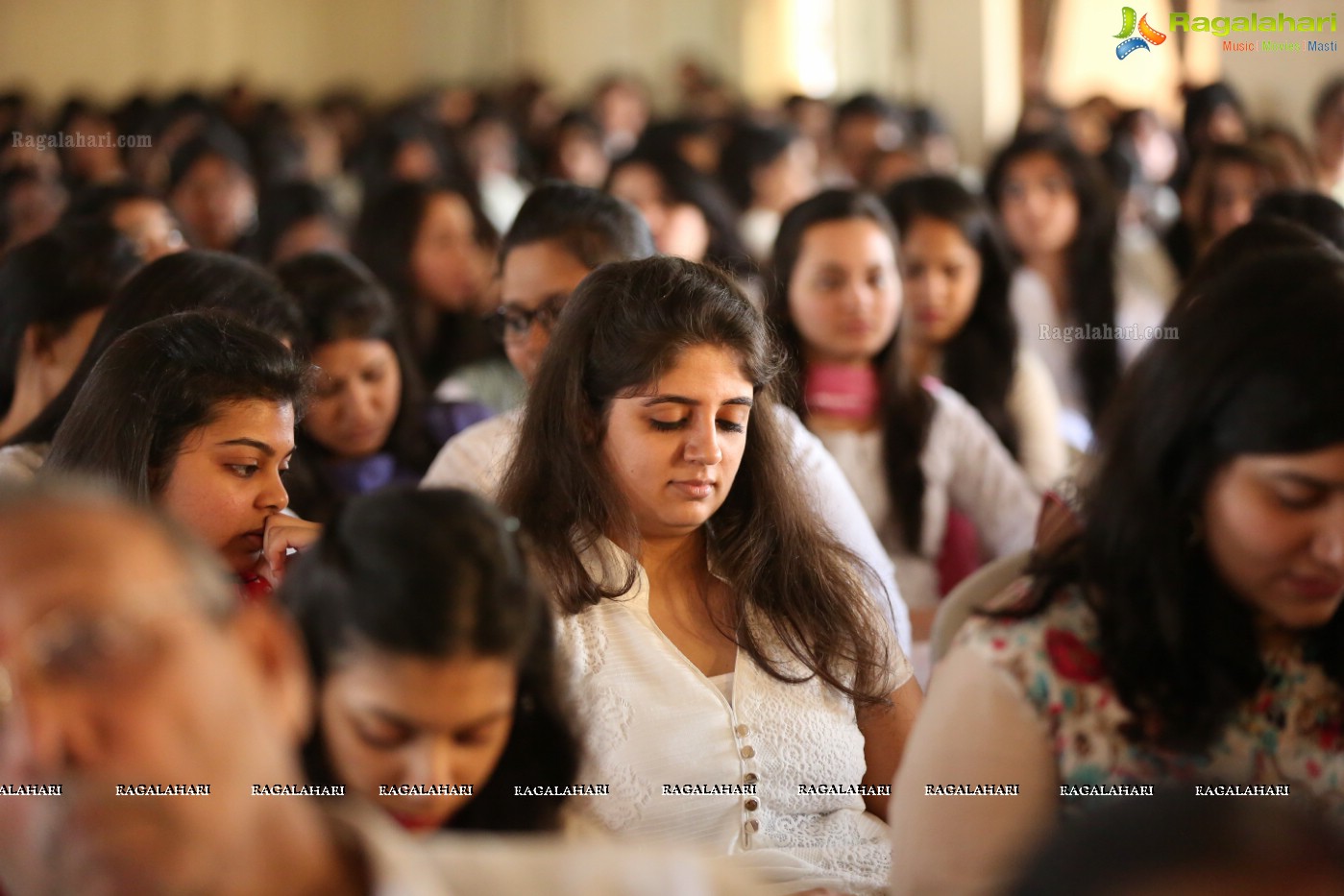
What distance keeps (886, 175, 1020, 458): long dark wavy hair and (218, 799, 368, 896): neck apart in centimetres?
272

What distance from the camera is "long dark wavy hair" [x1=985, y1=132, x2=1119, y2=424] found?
14.0 ft

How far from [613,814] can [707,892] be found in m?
0.79

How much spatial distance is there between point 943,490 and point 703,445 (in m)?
1.28

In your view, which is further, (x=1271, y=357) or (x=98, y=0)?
(x=98, y=0)

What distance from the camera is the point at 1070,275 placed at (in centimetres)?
463

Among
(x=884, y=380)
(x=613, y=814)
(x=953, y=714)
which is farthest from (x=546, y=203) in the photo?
(x=953, y=714)

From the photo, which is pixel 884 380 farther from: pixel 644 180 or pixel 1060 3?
pixel 1060 3

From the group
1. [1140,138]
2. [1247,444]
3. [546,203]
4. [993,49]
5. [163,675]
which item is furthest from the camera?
[993,49]

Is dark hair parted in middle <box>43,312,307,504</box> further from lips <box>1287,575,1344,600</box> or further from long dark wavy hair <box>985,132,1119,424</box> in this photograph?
long dark wavy hair <box>985,132,1119,424</box>

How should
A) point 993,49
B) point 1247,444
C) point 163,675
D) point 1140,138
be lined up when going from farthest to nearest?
point 993,49
point 1140,138
point 1247,444
point 163,675

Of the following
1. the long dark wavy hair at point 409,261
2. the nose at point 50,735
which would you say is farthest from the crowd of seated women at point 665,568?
the long dark wavy hair at point 409,261

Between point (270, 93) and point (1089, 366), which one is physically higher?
point (270, 93)

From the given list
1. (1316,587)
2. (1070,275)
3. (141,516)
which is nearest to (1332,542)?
(1316,587)

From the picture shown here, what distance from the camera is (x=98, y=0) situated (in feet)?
42.5
